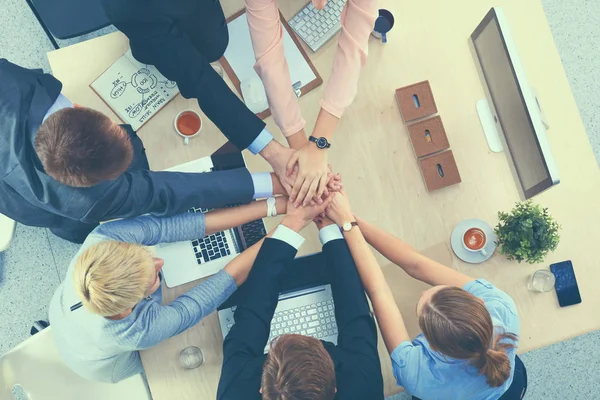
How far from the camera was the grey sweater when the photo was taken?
139cm

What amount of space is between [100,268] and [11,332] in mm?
1334

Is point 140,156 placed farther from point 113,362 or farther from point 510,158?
point 510,158

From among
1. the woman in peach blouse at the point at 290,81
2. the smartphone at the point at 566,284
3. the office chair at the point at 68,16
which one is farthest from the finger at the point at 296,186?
the office chair at the point at 68,16

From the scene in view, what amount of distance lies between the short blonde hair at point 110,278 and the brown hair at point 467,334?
82 centimetres

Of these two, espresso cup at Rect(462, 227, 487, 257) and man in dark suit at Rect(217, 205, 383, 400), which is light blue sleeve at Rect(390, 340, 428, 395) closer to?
man in dark suit at Rect(217, 205, 383, 400)

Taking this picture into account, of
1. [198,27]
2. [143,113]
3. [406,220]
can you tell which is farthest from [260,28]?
[406,220]

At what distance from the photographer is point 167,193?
1.42 m

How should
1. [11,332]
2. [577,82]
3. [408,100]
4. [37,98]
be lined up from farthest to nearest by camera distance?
[577,82], [11,332], [408,100], [37,98]

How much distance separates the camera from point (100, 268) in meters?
1.32

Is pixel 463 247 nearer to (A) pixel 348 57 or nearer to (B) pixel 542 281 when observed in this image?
(B) pixel 542 281

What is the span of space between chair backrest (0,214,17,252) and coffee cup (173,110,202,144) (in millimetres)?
855

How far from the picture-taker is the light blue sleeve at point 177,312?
139cm

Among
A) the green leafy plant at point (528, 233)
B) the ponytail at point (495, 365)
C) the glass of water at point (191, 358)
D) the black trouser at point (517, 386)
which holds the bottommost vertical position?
the black trouser at point (517, 386)

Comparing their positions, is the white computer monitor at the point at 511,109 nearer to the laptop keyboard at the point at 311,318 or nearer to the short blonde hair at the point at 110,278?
the laptop keyboard at the point at 311,318
